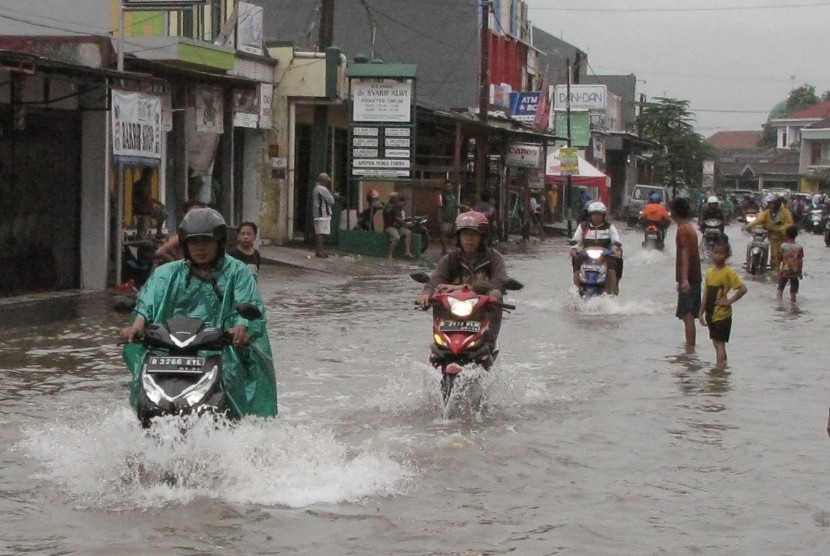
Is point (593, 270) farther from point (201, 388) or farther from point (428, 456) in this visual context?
point (201, 388)

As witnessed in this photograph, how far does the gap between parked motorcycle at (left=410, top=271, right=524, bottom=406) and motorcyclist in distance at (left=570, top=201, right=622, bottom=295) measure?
8706mm

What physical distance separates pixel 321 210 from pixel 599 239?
32.8 ft

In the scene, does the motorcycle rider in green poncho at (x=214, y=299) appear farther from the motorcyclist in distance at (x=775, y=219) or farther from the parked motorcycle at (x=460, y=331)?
the motorcyclist in distance at (x=775, y=219)

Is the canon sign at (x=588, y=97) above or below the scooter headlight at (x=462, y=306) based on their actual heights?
above

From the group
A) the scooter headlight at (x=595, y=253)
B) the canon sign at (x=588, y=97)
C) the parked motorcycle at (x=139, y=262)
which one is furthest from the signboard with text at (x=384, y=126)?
the canon sign at (x=588, y=97)

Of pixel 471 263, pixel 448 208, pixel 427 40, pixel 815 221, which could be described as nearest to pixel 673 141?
pixel 815 221

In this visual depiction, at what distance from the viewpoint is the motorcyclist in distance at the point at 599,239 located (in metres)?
18.8

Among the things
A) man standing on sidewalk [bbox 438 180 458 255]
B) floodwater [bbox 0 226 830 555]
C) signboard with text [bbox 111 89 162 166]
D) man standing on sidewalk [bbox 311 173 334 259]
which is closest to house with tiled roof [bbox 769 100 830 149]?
man standing on sidewalk [bbox 438 180 458 255]

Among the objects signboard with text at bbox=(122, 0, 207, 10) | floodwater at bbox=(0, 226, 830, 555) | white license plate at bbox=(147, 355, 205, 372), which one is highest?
signboard with text at bbox=(122, 0, 207, 10)

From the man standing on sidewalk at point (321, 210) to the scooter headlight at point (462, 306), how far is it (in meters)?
17.3

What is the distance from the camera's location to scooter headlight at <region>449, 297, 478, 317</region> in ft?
33.0

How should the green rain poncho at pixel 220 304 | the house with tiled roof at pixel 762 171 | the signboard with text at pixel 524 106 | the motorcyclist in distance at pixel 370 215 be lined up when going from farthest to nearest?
1. the house with tiled roof at pixel 762 171
2. the signboard with text at pixel 524 106
3. the motorcyclist in distance at pixel 370 215
4. the green rain poncho at pixel 220 304

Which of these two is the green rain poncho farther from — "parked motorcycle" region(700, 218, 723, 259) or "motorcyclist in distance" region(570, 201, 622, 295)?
"parked motorcycle" region(700, 218, 723, 259)

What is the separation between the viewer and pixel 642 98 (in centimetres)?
9138
